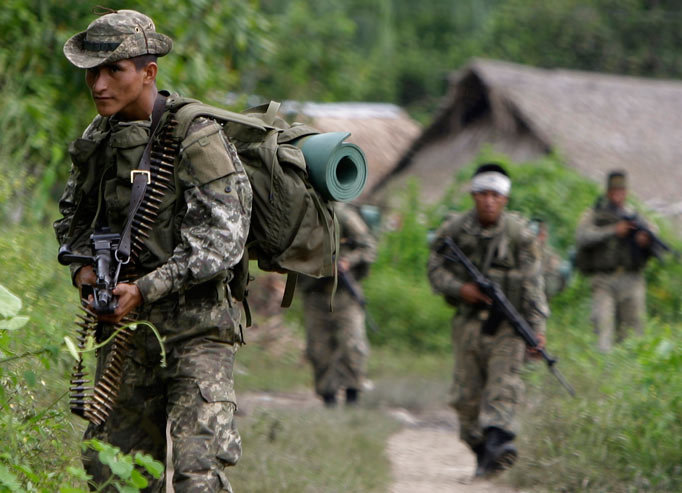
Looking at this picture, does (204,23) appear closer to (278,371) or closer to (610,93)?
(278,371)

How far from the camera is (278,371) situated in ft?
44.1

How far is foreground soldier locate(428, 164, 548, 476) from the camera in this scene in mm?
7793

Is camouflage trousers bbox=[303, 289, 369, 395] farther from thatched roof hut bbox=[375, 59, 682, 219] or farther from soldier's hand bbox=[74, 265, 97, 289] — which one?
thatched roof hut bbox=[375, 59, 682, 219]

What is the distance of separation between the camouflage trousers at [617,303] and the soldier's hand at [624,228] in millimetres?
475

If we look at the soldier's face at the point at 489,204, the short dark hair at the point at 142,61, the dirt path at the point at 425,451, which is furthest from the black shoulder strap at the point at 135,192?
the soldier's face at the point at 489,204

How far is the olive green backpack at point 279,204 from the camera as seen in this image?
4.59 metres

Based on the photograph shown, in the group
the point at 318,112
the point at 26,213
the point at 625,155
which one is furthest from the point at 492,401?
the point at 318,112

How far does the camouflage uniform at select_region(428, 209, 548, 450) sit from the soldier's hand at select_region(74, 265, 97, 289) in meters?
3.86

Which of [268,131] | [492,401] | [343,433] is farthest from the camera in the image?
[343,433]

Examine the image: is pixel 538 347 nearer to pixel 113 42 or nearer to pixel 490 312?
pixel 490 312

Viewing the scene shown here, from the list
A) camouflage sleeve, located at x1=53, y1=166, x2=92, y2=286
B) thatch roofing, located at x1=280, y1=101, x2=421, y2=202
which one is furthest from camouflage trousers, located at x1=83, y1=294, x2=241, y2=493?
thatch roofing, located at x1=280, y1=101, x2=421, y2=202

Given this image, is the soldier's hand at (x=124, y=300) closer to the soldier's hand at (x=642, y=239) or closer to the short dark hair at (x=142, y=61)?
the short dark hair at (x=142, y=61)

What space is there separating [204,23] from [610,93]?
1700 centimetres

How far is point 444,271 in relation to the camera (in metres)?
8.17
